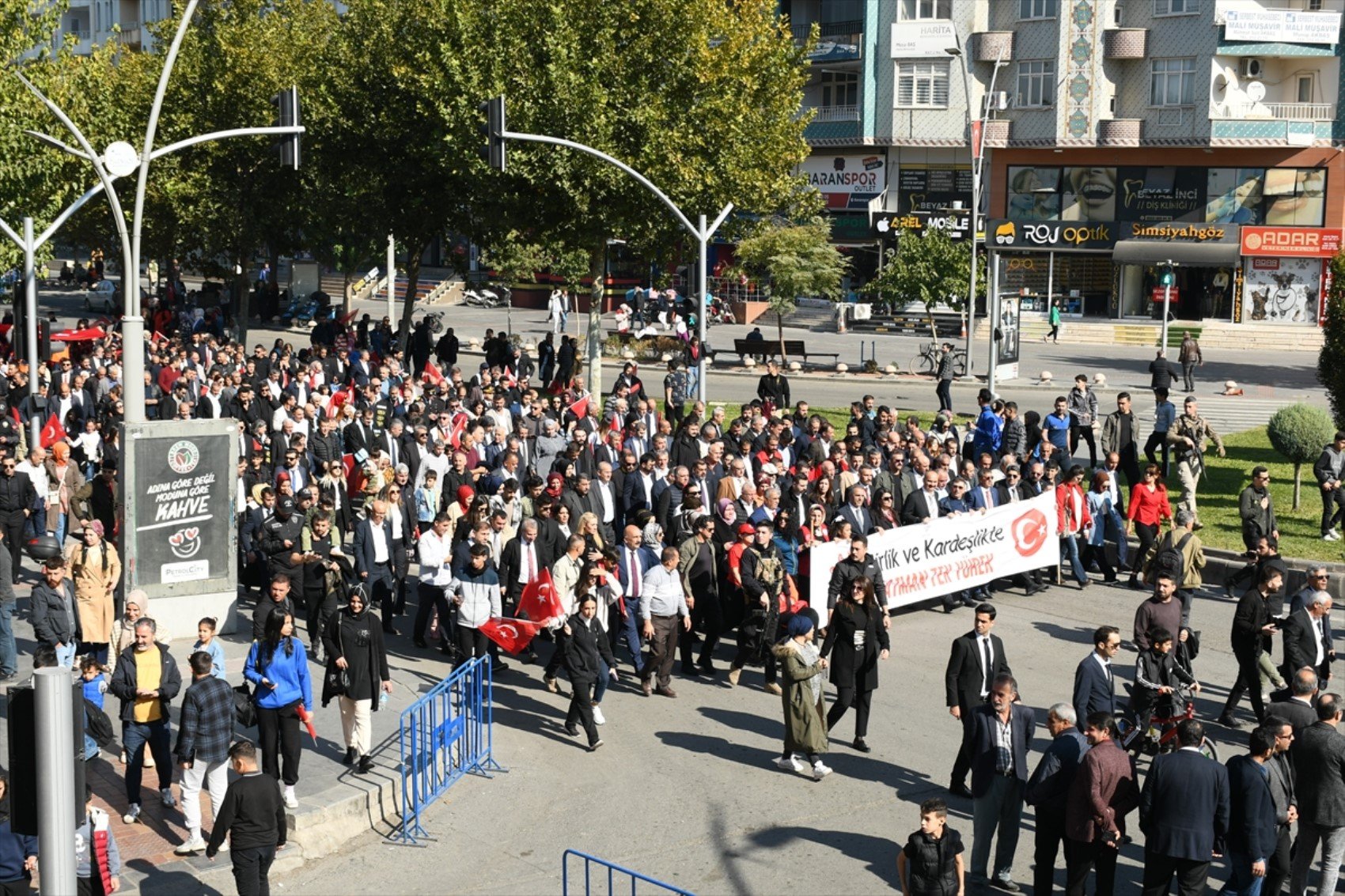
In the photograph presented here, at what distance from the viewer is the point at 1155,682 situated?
12688mm

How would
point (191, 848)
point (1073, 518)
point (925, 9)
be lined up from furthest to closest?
point (925, 9) → point (1073, 518) → point (191, 848)

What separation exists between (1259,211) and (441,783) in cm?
5137

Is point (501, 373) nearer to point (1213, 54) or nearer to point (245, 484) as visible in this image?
point (245, 484)

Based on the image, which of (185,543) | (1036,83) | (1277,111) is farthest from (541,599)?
(1277,111)

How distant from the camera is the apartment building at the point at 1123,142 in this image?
56.7 m

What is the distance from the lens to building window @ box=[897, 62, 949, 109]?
61500 millimetres

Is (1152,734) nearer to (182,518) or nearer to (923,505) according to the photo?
(923,505)

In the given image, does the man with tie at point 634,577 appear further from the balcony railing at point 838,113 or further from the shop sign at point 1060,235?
the balcony railing at point 838,113

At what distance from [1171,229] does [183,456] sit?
48.8 meters

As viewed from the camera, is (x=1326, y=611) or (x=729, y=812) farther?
(x=1326, y=611)

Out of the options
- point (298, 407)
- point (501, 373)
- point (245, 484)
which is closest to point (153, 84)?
point (501, 373)

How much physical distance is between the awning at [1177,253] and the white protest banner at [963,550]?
41.2 metres

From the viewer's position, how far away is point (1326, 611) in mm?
13625

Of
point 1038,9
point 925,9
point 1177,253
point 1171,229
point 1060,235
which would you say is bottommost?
point 1177,253
